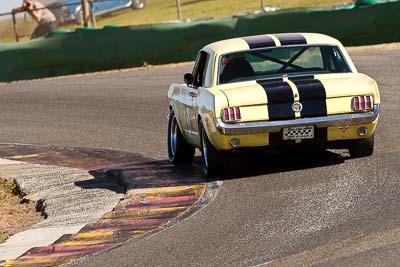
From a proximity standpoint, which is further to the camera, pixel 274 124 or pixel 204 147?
pixel 204 147

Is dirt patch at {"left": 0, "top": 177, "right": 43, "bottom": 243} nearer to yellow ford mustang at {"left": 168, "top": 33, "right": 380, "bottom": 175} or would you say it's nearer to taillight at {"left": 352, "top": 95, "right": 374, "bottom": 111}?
yellow ford mustang at {"left": 168, "top": 33, "right": 380, "bottom": 175}

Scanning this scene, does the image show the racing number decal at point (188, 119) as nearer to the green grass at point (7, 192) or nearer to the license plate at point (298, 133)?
the license plate at point (298, 133)

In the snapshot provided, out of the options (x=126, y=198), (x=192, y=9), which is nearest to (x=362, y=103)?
(x=126, y=198)

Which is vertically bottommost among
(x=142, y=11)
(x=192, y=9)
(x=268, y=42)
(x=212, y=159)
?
(x=142, y=11)

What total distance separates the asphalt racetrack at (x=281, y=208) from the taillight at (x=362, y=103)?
55 centimetres

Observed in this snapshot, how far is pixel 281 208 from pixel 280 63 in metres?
2.94

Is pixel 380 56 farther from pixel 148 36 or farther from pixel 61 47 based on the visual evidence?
pixel 61 47

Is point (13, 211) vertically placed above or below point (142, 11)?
above

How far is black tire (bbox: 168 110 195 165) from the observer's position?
13453 millimetres

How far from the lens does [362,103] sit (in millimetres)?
11617

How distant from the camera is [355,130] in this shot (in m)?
11.7

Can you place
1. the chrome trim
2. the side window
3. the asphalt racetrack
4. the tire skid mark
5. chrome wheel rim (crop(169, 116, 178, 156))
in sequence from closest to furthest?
the asphalt racetrack, the tire skid mark, the chrome trim, the side window, chrome wheel rim (crop(169, 116, 178, 156))

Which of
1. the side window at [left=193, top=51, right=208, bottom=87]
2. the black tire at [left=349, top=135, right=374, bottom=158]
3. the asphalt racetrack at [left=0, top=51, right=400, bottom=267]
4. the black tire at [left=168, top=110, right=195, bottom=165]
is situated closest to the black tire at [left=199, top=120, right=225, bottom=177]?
the asphalt racetrack at [left=0, top=51, right=400, bottom=267]

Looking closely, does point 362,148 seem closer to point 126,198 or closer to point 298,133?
point 298,133
